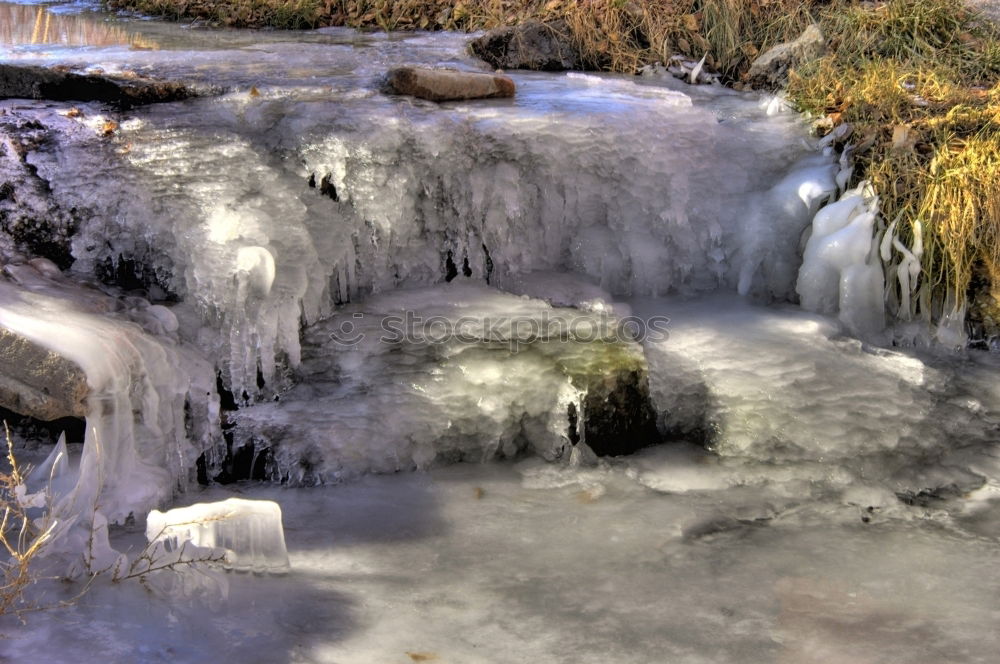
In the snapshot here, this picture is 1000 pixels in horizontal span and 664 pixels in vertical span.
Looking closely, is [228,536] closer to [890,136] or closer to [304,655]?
[304,655]

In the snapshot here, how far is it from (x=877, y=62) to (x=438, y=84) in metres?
2.36

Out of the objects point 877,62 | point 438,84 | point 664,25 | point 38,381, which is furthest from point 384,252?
point 664,25

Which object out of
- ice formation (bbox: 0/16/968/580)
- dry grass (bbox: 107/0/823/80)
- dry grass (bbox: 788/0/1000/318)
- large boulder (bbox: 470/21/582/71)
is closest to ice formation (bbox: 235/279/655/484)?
ice formation (bbox: 0/16/968/580)

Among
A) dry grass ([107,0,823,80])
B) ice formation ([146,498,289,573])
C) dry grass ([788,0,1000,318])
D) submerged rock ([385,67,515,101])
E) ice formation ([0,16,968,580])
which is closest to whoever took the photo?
ice formation ([146,498,289,573])

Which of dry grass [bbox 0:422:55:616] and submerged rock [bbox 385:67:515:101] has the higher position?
submerged rock [bbox 385:67:515:101]

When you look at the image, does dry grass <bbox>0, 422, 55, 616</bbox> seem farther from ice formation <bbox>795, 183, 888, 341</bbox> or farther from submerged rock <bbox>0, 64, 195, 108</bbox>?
ice formation <bbox>795, 183, 888, 341</bbox>

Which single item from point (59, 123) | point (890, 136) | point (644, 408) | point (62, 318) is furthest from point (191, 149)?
point (890, 136)

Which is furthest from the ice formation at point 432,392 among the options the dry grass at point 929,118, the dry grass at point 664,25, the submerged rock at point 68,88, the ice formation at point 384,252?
the dry grass at point 664,25

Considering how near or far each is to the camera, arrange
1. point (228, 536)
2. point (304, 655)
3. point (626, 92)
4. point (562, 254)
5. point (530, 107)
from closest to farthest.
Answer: point (304, 655) < point (228, 536) < point (562, 254) < point (530, 107) < point (626, 92)

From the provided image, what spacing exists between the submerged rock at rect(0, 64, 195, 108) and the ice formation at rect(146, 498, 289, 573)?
2.98 meters

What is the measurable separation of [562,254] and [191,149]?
1748 mm

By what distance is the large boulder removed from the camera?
639 cm

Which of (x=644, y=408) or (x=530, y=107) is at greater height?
(x=530, y=107)

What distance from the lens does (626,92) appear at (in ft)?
17.9
